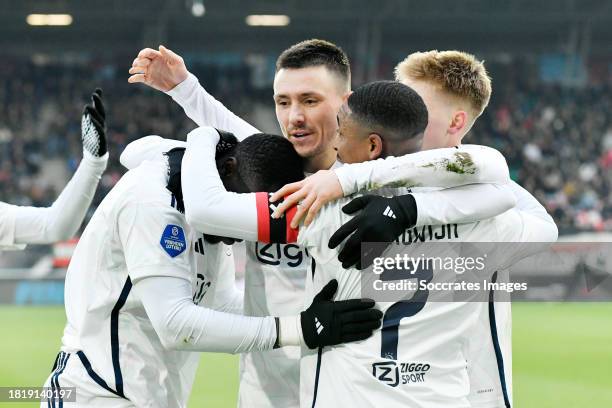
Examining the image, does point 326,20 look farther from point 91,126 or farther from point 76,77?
point 91,126

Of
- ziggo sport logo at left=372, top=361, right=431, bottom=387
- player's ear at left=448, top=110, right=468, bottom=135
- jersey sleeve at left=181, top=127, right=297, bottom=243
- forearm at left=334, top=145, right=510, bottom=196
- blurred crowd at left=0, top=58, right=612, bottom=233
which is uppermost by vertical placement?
blurred crowd at left=0, top=58, right=612, bottom=233

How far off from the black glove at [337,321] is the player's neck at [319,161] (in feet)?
3.97

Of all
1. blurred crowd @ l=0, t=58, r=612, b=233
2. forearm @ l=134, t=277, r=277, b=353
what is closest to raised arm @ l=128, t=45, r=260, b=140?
forearm @ l=134, t=277, r=277, b=353

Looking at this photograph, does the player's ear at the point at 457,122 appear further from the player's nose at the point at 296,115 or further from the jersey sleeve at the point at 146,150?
the jersey sleeve at the point at 146,150

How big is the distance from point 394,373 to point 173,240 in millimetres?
968

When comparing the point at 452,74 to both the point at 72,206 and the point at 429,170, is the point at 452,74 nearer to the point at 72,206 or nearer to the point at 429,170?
the point at 429,170

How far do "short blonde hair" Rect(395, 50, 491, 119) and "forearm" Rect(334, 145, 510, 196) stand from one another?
2.14 ft

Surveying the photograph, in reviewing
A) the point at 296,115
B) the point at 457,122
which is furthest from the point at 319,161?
the point at 457,122

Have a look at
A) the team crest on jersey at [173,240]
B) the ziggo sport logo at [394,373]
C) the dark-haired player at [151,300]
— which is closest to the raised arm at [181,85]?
the dark-haired player at [151,300]

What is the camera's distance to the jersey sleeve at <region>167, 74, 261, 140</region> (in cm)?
454

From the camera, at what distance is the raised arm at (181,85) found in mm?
4266

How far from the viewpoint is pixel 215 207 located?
3.07 m

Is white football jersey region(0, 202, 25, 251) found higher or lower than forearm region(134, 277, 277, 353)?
higher

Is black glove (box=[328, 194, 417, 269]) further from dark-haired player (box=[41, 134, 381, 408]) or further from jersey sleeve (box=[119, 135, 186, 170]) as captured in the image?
jersey sleeve (box=[119, 135, 186, 170])
